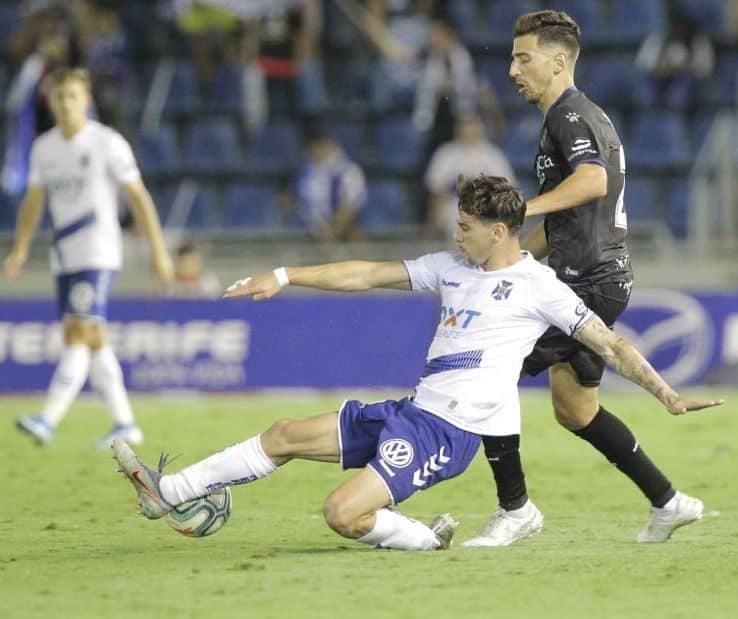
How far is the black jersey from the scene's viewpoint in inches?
287

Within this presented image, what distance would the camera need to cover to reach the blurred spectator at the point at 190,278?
626 inches

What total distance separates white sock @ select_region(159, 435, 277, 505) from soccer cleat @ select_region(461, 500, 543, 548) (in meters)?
1.01

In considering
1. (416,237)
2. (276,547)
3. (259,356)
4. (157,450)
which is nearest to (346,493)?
(276,547)

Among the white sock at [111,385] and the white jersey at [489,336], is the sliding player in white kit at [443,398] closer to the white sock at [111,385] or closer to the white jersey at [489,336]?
the white jersey at [489,336]

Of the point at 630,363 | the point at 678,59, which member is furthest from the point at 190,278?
the point at 630,363

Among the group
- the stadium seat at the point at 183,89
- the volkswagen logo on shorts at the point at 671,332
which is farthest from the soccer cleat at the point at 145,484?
the stadium seat at the point at 183,89

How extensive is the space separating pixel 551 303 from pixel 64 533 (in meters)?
2.53

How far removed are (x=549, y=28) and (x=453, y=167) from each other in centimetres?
974

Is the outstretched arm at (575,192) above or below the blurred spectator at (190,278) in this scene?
above

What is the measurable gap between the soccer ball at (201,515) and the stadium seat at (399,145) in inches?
468

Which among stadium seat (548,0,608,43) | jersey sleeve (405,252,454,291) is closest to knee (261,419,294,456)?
jersey sleeve (405,252,454,291)

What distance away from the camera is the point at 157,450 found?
36.9 ft

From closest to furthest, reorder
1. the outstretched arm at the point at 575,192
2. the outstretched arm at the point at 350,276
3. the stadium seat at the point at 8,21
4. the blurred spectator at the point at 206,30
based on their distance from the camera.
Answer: the outstretched arm at the point at 350,276 < the outstretched arm at the point at 575,192 < the blurred spectator at the point at 206,30 < the stadium seat at the point at 8,21

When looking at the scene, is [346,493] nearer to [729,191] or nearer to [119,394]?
[119,394]
